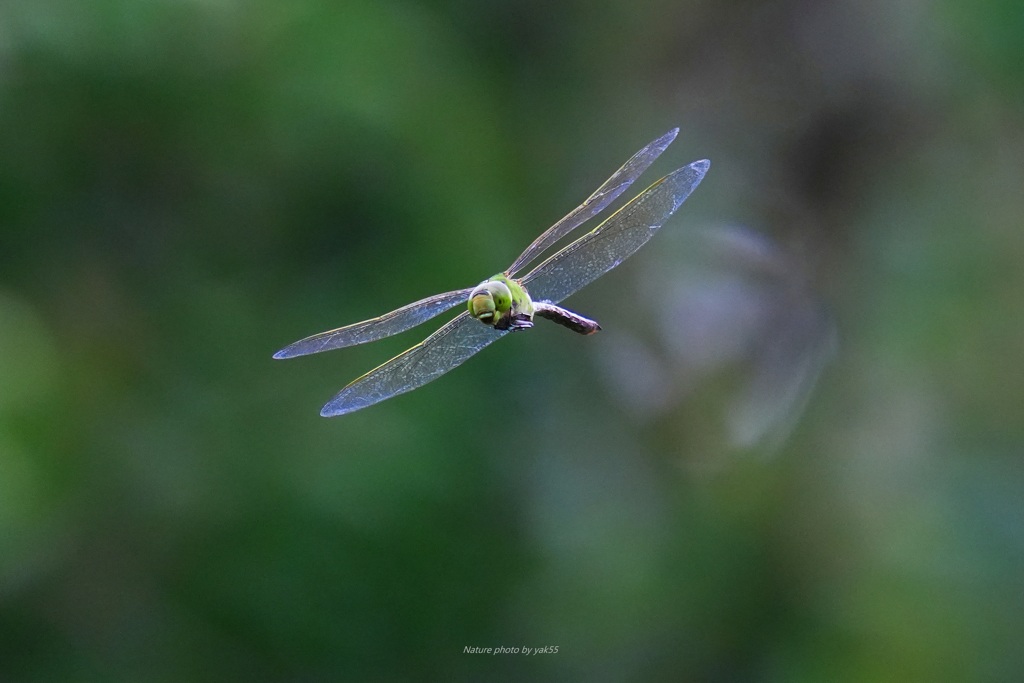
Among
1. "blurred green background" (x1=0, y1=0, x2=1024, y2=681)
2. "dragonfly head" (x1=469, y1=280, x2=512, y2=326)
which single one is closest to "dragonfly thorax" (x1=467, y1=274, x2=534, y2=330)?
"dragonfly head" (x1=469, y1=280, x2=512, y2=326)

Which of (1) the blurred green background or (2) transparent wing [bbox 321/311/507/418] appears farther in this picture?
(1) the blurred green background

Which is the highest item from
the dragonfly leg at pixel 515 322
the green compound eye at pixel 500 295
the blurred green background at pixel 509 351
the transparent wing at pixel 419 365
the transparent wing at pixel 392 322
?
the blurred green background at pixel 509 351

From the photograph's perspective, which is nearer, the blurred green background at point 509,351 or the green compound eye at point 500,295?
the green compound eye at point 500,295

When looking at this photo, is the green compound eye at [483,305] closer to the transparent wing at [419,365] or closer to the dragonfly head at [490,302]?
the dragonfly head at [490,302]

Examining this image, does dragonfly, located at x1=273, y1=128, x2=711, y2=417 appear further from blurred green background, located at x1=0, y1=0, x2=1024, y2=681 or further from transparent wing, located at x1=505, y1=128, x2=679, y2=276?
blurred green background, located at x1=0, y1=0, x2=1024, y2=681

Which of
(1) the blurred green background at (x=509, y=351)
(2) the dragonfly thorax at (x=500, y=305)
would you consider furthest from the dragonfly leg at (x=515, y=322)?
(1) the blurred green background at (x=509, y=351)

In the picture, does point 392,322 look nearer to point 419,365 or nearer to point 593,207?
point 419,365

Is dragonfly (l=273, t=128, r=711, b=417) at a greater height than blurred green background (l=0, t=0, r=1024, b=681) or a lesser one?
lesser

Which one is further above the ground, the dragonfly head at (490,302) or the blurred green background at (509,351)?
the blurred green background at (509,351)
